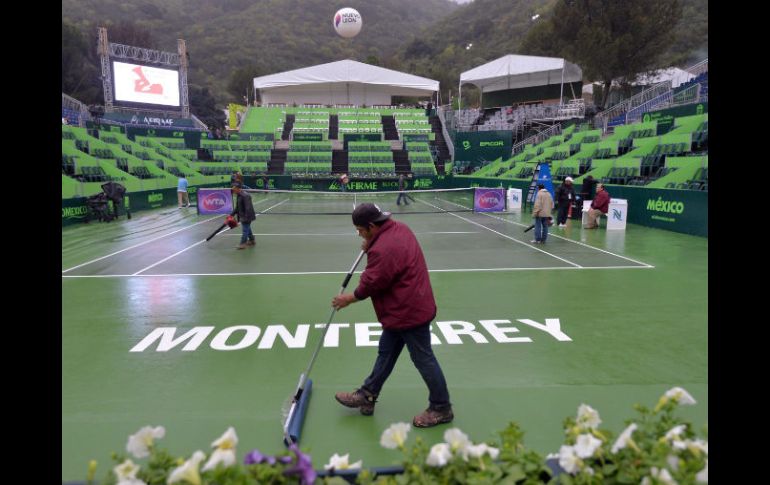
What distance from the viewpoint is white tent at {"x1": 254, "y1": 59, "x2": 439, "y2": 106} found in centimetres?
6550

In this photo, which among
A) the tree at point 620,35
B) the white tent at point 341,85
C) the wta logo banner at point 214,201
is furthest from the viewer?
the white tent at point 341,85

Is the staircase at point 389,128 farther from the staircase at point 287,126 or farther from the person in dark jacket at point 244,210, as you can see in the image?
the person in dark jacket at point 244,210

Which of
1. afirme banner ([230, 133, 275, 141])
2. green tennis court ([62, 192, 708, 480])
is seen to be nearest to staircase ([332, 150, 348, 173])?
afirme banner ([230, 133, 275, 141])

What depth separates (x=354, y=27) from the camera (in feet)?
160

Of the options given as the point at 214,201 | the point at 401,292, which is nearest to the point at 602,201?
the point at 401,292

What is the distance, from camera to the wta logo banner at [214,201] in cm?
2264

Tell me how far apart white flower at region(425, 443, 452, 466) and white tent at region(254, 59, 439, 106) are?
2624 inches

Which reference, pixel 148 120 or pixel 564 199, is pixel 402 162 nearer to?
pixel 148 120

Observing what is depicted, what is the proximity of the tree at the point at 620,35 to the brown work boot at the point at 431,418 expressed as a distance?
5021 centimetres

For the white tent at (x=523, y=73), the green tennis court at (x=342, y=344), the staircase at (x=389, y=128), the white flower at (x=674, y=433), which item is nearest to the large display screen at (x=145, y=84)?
the staircase at (x=389, y=128)

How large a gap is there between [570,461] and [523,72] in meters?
56.7

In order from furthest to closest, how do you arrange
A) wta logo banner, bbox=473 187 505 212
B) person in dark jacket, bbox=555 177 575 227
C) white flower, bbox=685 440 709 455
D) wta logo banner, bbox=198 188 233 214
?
wta logo banner, bbox=473 187 505 212 < wta logo banner, bbox=198 188 233 214 < person in dark jacket, bbox=555 177 575 227 < white flower, bbox=685 440 709 455

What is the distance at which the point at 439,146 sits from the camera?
177ft

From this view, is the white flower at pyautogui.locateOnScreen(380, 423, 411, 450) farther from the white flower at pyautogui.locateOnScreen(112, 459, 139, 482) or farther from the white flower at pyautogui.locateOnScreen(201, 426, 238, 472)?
the white flower at pyautogui.locateOnScreen(112, 459, 139, 482)
